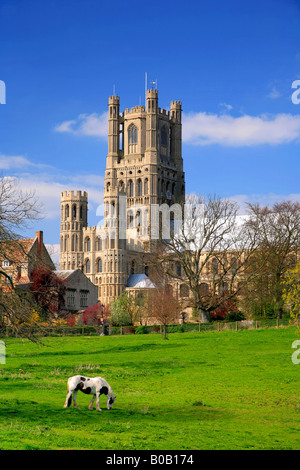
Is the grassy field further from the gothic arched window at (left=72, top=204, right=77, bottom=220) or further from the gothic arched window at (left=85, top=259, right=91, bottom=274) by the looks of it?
the gothic arched window at (left=72, top=204, right=77, bottom=220)

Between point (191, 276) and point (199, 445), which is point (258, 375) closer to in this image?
point (199, 445)

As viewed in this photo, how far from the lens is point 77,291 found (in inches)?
3260

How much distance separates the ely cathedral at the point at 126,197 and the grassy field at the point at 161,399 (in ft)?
269

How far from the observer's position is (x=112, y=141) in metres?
149

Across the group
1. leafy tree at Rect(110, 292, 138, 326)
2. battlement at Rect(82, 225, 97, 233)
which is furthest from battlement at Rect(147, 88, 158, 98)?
leafy tree at Rect(110, 292, 138, 326)

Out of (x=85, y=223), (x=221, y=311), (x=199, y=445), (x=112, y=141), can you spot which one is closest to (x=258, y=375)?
(x=199, y=445)

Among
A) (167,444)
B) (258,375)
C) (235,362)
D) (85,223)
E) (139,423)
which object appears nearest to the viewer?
(167,444)

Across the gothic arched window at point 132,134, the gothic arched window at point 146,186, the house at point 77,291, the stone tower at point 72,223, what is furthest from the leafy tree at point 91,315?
the gothic arched window at point 132,134

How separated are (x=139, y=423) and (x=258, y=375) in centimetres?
1038

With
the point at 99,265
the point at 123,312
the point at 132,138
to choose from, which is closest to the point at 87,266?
the point at 99,265

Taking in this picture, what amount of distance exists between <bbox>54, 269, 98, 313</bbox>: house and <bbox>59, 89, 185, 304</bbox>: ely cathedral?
1135 inches

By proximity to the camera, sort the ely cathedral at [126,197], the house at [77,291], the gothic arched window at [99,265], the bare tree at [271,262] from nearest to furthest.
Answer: the bare tree at [271,262] < the house at [77,291] < the ely cathedral at [126,197] < the gothic arched window at [99,265]

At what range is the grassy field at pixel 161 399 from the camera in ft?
43.4

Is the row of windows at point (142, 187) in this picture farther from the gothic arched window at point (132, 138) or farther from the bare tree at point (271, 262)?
the bare tree at point (271, 262)
